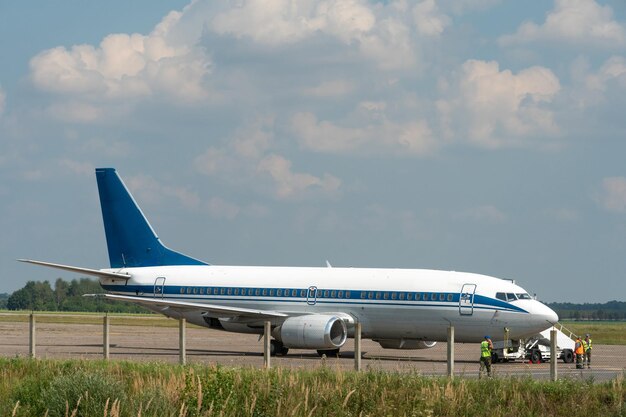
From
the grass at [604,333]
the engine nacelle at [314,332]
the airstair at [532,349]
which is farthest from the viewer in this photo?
the grass at [604,333]

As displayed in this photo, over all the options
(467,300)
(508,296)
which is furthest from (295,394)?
(508,296)

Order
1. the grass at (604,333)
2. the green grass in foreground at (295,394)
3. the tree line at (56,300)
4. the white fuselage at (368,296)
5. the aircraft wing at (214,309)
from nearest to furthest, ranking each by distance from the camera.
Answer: the green grass in foreground at (295,394), the white fuselage at (368,296), the aircraft wing at (214,309), the grass at (604,333), the tree line at (56,300)

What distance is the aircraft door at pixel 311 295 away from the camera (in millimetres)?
41281

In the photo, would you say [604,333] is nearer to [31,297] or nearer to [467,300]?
[467,300]

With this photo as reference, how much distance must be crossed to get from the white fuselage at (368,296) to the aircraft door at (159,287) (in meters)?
0.04

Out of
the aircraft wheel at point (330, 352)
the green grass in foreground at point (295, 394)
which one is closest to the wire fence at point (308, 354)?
the aircraft wheel at point (330, 352)

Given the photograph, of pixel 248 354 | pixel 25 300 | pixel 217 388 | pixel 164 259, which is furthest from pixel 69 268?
pixel 25 300

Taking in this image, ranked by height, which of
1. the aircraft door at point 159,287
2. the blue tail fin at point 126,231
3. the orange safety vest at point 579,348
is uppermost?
the blue tail fin at point 126,231

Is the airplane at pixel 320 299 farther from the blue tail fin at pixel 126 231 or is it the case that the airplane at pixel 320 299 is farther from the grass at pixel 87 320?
the grass at pixel 87 320

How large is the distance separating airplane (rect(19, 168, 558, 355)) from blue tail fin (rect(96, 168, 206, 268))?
5cm

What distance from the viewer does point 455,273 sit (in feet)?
129

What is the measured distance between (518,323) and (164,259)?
52.1ft

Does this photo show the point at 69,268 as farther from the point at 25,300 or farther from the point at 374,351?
the point at 25,300

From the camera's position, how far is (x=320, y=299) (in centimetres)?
4112
